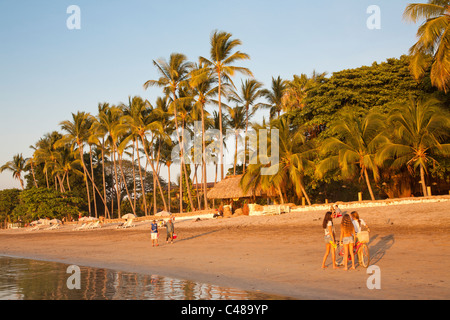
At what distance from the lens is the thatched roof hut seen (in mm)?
31255

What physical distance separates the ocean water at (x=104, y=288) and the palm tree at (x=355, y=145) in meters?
15.1

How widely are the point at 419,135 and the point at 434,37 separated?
4.90 metres

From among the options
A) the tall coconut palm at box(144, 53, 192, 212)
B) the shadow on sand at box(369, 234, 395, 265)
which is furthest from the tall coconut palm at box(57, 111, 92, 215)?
the shadow on sand at box(369, 234, 395, 265)

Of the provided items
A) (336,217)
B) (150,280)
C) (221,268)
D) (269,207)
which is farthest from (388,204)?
(150,280)

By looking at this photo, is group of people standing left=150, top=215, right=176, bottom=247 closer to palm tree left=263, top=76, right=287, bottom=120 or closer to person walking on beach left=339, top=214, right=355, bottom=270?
person walking on beach left=339, top=214, right=355, bottom=270

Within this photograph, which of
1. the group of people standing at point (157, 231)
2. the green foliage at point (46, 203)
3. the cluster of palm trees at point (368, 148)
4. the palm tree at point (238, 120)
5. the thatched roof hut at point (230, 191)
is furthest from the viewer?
the green foliage at point (46, 203)

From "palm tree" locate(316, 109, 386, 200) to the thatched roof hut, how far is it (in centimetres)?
725

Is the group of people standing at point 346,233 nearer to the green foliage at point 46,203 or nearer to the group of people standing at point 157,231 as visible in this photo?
the group of people standing at point 157,231

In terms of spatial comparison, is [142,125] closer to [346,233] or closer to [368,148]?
[368,148]

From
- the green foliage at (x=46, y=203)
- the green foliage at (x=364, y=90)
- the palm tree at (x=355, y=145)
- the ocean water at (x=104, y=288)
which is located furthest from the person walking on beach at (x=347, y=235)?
the green foliage at (x=46, y=203)

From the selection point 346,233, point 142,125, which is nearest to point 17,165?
point 142,125

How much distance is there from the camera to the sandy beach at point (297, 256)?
8766 millimetres

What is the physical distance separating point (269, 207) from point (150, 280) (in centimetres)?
1422

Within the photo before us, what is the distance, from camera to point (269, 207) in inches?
977
